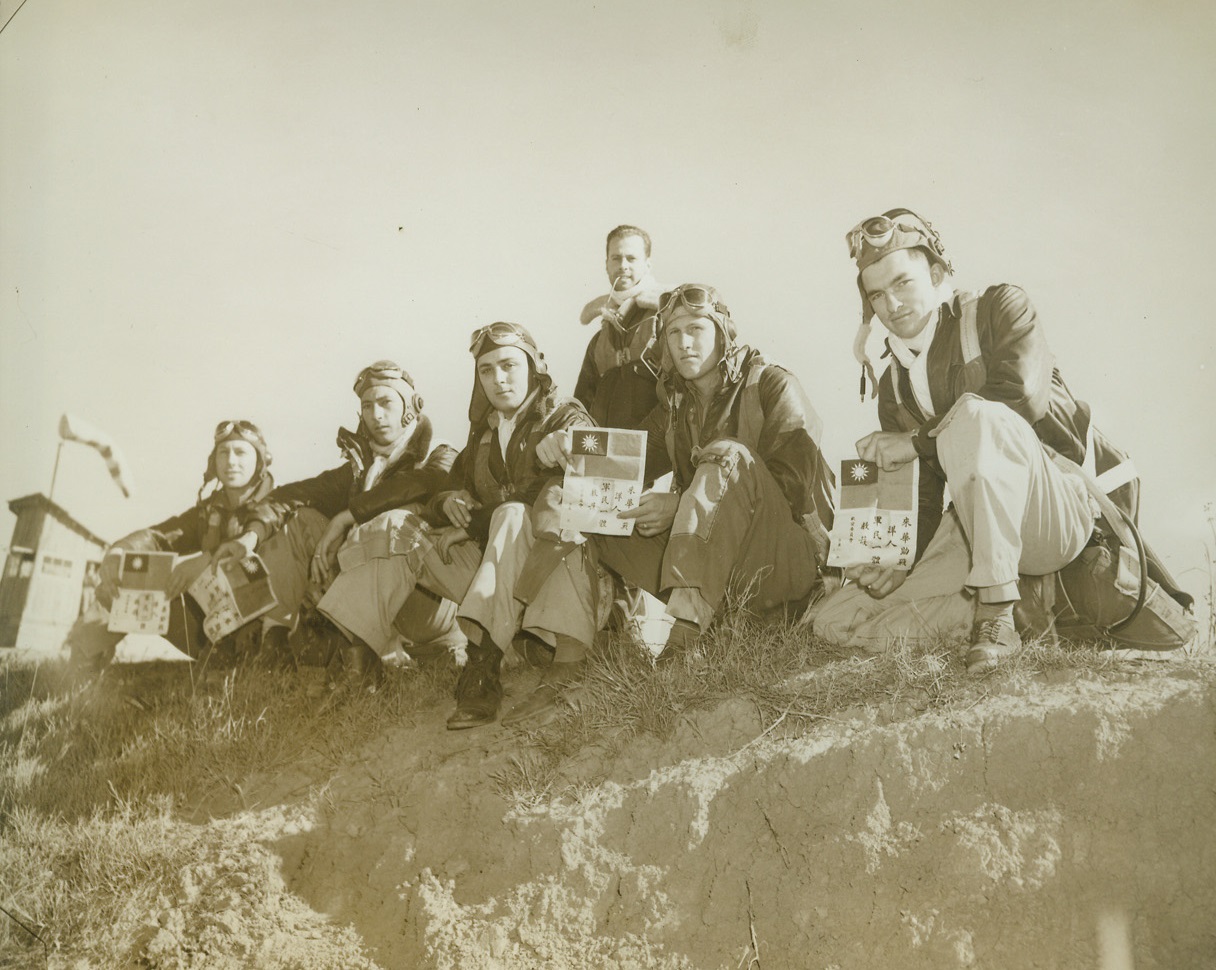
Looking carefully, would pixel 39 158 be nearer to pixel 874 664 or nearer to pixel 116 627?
pixel 116 627

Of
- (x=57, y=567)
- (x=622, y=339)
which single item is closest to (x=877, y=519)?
(x=622, y=339)

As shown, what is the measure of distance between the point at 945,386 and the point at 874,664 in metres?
1.16

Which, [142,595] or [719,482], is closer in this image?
[719,482]

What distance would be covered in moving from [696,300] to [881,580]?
1.47m

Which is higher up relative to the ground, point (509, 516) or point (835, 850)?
point (509, 516)

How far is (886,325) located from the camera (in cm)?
490

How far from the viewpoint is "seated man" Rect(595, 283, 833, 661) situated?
472cm

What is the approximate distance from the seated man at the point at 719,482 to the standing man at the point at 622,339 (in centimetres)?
9

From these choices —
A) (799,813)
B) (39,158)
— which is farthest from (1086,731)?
(39,158)

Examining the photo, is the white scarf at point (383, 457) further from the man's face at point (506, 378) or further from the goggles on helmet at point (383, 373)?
the man's face at point (506, 378)

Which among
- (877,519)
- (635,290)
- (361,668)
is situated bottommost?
(361,668)

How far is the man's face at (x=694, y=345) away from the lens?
199 inches

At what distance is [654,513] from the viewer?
4.91 meters

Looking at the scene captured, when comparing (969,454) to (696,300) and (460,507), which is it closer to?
(696,300)
